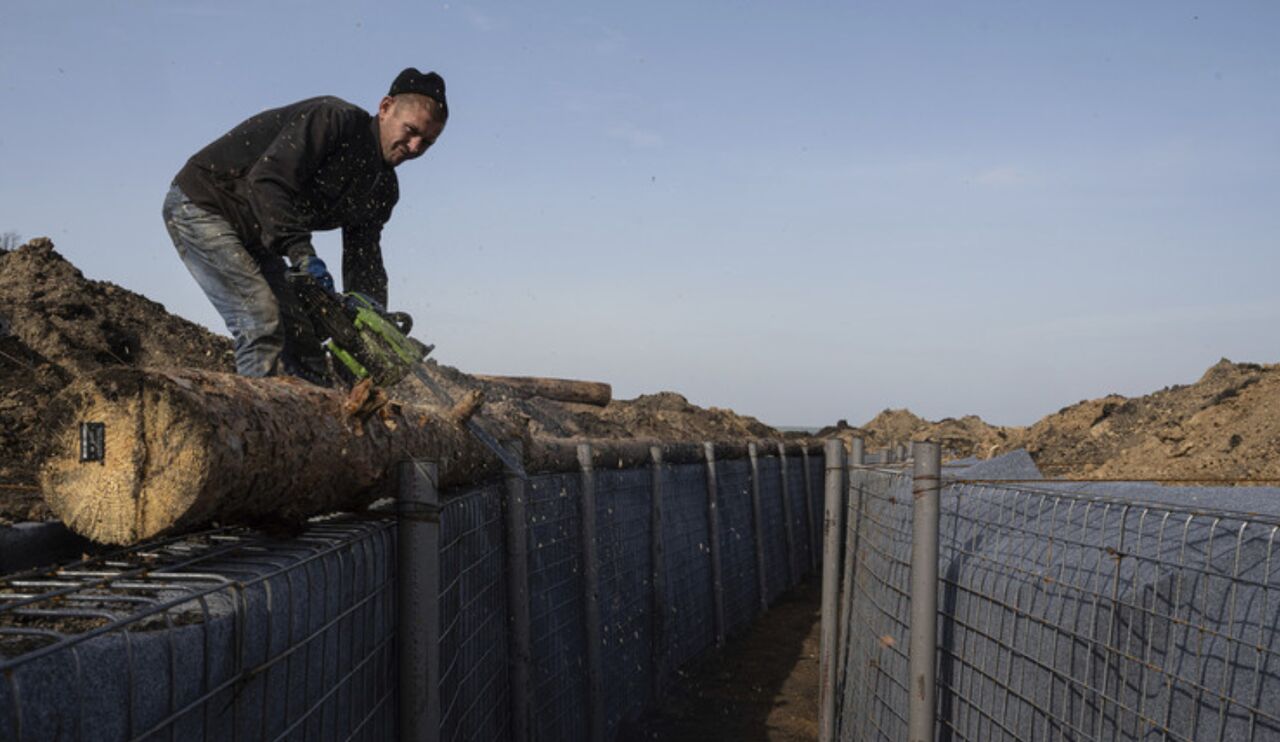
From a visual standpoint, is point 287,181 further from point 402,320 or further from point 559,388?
point 559,388

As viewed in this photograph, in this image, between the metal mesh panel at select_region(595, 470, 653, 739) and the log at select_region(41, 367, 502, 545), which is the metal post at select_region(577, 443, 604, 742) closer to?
the metal mesh panel at select_region(595, 470, 653, 739)

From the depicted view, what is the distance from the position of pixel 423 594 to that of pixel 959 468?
7.48m

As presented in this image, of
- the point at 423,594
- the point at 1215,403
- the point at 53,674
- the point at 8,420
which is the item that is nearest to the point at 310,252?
the point at 423,594

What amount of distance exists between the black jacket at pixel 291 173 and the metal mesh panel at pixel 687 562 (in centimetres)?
406

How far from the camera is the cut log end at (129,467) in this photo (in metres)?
2.61

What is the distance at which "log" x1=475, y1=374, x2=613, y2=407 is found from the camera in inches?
680

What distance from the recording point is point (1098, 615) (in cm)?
325

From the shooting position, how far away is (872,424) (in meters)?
37.1

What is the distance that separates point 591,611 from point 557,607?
1.71 feet

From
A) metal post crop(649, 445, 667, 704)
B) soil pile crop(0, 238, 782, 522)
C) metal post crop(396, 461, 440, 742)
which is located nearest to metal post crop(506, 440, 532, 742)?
metal post crop(396, 461, 440, 742)

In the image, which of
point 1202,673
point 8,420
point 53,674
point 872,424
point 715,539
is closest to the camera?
point 53,674

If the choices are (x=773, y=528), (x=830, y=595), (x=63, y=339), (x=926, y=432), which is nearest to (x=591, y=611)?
(x=830, y=595)

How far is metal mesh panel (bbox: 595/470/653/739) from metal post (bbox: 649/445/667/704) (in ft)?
0.15

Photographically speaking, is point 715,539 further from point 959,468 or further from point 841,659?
point 841,659
